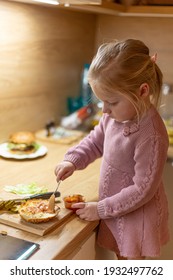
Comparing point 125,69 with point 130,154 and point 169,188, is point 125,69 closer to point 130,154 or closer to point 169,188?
point 130,154

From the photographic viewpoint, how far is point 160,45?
2004mm

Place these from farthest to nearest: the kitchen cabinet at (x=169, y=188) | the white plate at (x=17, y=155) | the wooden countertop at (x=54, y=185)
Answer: the kitchen cabinet at (x=169, y=188) → the white plate at (x=17, y=155) → the wooden countertop at (x=54, y=185)

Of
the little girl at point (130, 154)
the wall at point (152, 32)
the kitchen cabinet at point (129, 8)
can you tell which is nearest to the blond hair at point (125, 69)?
the little girl at point (130, 154)

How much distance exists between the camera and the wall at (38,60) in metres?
1.63

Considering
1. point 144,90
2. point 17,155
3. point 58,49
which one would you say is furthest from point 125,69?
point 58,49

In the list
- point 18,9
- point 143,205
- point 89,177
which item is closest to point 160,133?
point 143,205

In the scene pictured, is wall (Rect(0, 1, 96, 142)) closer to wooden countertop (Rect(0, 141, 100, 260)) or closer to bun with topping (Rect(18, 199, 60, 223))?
wooden countertop (Rect(0, 141, 100, 260))

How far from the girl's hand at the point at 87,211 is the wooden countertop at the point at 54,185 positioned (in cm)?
1

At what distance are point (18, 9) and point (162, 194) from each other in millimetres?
938

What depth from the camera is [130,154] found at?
44.3 inches

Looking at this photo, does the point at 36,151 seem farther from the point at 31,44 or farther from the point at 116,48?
the point at 116,48

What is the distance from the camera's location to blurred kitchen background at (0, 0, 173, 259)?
1638 mm

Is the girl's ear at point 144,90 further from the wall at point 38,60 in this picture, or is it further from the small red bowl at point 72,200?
the wall at point 38,60
